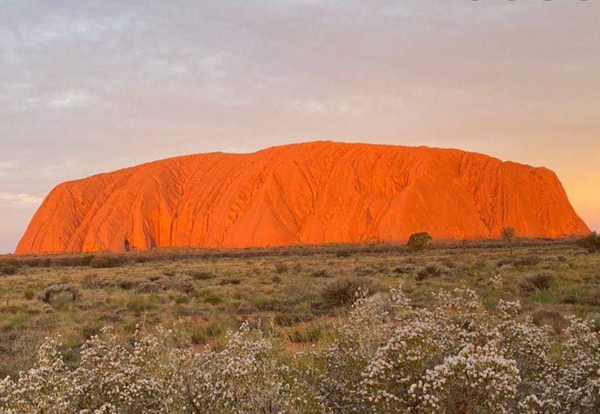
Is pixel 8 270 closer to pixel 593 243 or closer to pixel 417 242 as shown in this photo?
pixel 417 242

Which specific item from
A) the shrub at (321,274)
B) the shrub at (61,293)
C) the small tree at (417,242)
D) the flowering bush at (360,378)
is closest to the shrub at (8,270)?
the shrub at (61,293)

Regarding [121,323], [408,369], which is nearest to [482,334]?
[408,369]

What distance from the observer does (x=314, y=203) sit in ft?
284

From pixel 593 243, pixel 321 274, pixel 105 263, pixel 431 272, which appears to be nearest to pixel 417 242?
pixel 593 243

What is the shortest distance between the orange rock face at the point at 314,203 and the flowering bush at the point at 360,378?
71.6 metres

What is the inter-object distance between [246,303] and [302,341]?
7.74 metres

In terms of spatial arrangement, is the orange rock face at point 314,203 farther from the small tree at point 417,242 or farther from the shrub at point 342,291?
the shrub at point 342,291

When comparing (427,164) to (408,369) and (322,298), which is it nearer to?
(322,298)

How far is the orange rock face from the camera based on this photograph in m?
80.6

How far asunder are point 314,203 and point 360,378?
269ft

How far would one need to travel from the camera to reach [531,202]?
87.1m

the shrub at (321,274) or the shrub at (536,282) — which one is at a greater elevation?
the shrub at (536,282)

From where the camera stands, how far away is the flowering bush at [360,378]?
3143 mm

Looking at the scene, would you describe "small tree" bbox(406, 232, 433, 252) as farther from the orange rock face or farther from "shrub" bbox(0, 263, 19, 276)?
"shrub" bbox(0, 263, 19, 276)
